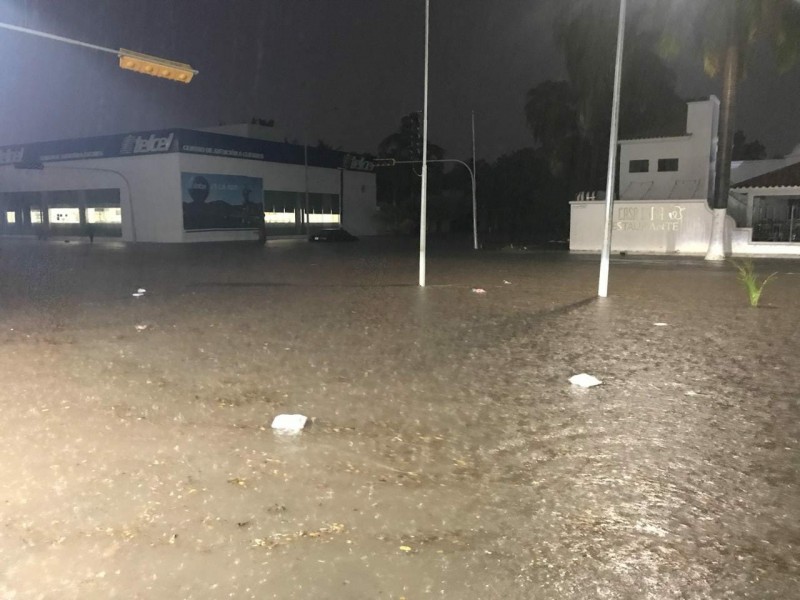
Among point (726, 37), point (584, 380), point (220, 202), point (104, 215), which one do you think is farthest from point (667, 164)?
point (104, 215)

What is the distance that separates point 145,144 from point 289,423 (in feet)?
164

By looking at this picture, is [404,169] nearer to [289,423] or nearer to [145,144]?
[145,144]

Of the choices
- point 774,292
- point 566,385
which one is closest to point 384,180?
point 774,292

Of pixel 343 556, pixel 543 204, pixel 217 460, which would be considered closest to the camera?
pixel 343 556

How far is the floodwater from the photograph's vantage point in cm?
370

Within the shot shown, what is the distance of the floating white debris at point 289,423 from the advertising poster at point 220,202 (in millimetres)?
46689

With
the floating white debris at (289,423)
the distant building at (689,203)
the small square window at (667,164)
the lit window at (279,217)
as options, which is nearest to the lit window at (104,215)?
Answer: the lit window at (279,217)

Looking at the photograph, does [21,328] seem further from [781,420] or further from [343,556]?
[781,420]

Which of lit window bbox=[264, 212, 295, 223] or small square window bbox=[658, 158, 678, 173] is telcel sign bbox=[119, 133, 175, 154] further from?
small square window bbox=[658, 158, 678, 173]

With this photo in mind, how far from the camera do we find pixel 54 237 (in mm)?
58125

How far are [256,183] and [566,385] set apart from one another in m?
51.7

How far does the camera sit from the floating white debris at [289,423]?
6.14 meters

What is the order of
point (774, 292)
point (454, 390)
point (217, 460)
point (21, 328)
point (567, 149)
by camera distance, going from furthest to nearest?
1. point (567, 149)
2. point (774, 292)
3. point (21, 328)
4. point (454, 390)
5. point (217, 460)

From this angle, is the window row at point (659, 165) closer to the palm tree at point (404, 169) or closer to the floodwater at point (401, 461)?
the floodwater at point (401, 461)
